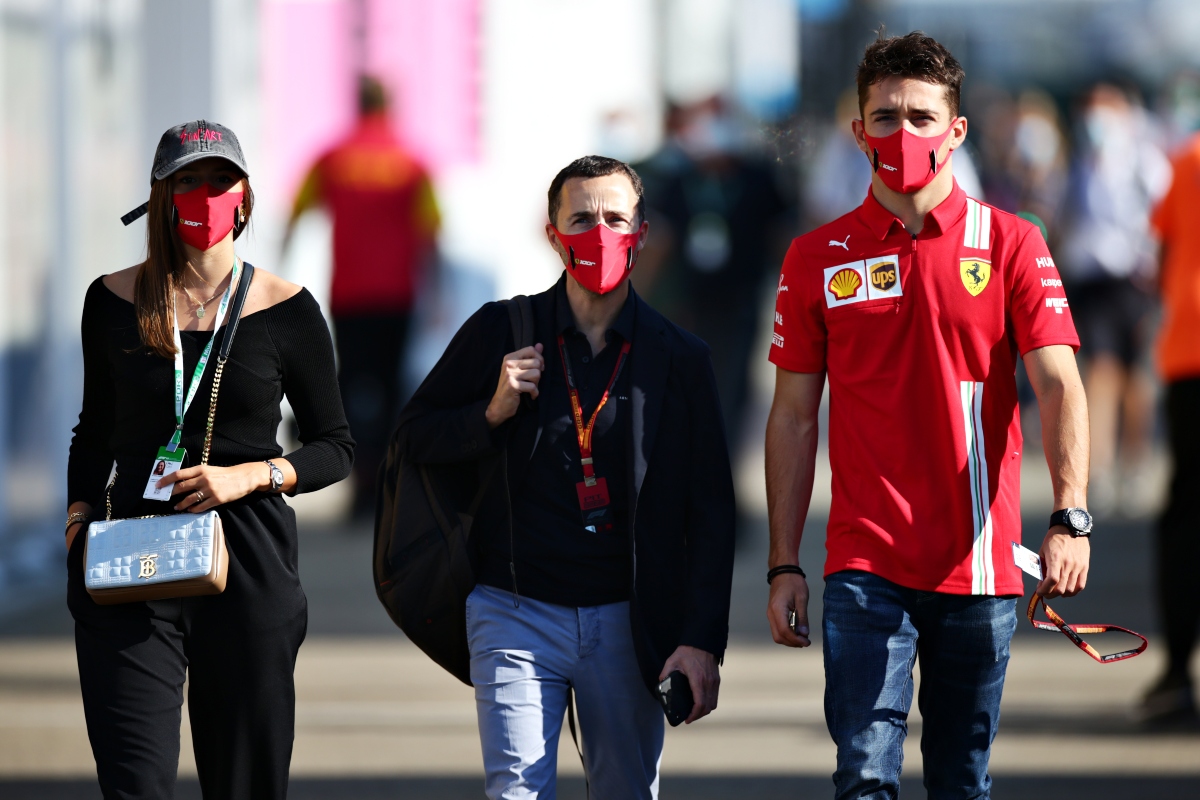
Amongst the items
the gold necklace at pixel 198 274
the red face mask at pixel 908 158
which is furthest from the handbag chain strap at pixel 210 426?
the red face mask at pixel 908 158

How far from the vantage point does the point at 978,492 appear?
3775mm

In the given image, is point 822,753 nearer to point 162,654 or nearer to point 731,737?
point 731,737

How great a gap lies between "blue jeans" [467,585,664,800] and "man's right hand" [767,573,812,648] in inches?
13.4

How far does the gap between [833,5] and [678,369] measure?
28090 mm

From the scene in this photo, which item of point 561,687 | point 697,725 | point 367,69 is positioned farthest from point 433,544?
point 367,69

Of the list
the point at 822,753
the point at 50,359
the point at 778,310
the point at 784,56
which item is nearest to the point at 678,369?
the point at 778,310

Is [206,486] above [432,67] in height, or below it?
below

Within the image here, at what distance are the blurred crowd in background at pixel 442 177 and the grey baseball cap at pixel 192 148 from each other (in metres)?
1.67

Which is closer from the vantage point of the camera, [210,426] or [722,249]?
[210,426]

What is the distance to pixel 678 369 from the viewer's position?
4.01 metres

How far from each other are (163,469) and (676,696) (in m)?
1.25

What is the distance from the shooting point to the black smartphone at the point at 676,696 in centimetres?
379

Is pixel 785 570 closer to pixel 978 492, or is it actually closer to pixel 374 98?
pixel 978 492

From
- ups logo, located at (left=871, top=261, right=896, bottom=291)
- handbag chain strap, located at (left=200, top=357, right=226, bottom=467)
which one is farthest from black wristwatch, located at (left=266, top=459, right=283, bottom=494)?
ups logo, located at (left=871, top=261, right=896, bottom=291)
